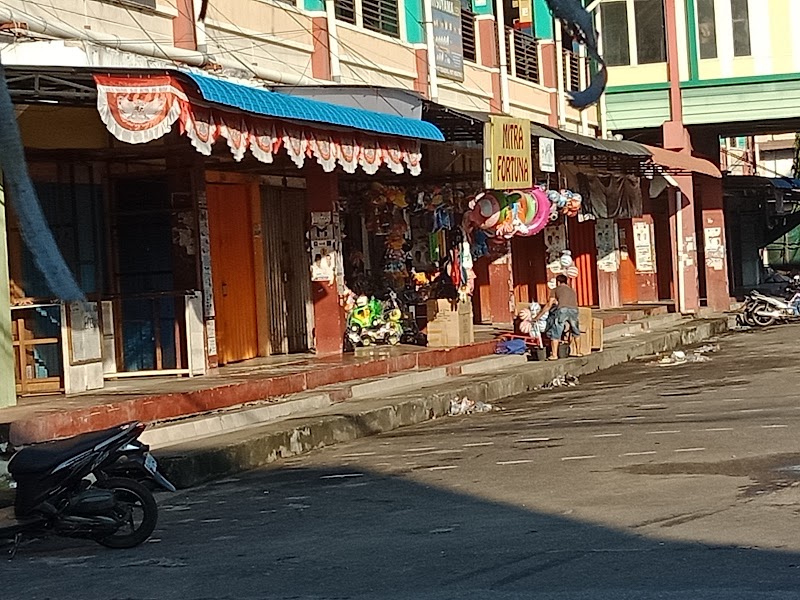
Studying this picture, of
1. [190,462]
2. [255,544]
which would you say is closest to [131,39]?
[190,462]

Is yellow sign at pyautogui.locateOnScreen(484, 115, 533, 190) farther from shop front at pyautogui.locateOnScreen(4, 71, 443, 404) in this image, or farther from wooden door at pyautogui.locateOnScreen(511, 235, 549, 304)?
wooden door at pyautogui.locateOnScreen(511, 235, 549, 304)

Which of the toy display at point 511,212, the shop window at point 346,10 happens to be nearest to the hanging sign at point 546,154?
the toy display at point 511,212

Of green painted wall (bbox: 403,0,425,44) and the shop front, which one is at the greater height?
green painted wall (bbox: 403,0,425,44)

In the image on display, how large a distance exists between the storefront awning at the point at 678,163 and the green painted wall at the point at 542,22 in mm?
3185

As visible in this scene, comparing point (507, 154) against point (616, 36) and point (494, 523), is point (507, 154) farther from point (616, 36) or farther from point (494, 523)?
point (616, 36)

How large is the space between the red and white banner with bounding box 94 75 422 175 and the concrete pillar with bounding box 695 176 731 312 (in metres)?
19.4

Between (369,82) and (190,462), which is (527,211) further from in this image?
(190,462)

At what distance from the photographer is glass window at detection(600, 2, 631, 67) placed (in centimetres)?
3334

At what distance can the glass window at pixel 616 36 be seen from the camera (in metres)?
33.3

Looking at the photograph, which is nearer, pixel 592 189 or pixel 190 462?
pixel 190 462

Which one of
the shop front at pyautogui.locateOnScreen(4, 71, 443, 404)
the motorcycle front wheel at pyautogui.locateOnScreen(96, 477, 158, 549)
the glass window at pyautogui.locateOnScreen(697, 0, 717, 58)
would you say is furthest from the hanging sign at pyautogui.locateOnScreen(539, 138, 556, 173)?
the motorcycle front wheel at pyautogui.locateOnScreen(96, 477, 158, 549)

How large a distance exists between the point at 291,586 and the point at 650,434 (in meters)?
6.43

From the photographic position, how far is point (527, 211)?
22281 mm

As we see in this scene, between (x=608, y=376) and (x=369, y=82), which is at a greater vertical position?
(x=369, y=82)
